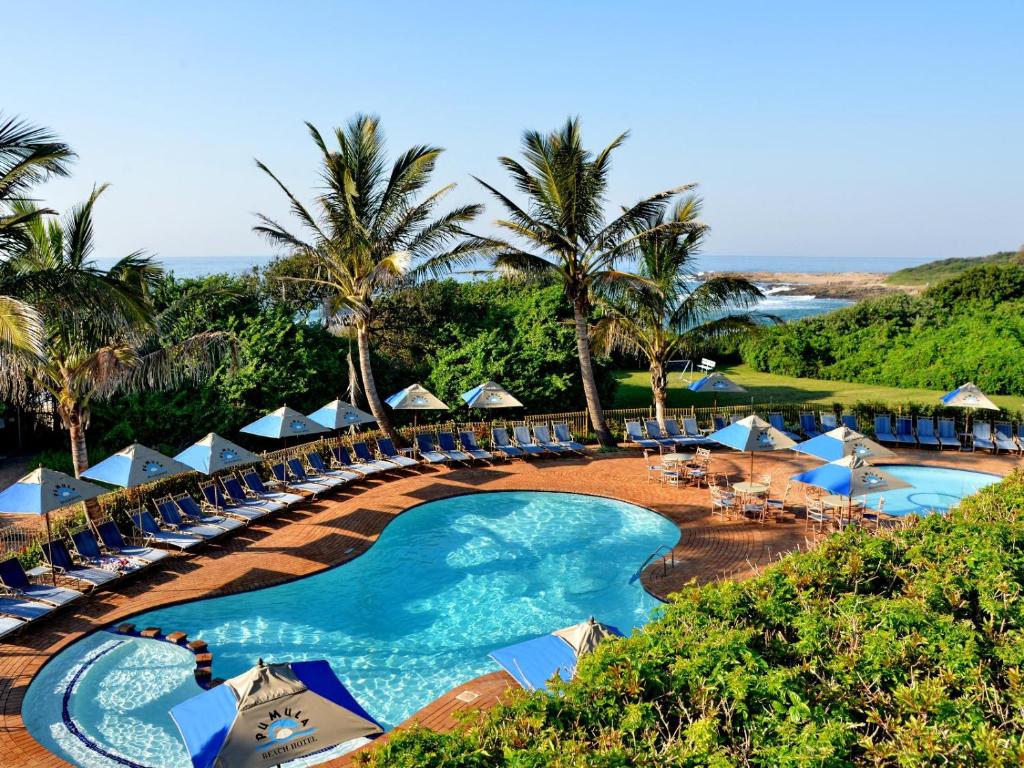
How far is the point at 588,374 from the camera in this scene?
2266cm

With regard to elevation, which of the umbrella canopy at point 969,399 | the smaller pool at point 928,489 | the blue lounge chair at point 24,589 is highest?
the umbrella canopy at point 969,399

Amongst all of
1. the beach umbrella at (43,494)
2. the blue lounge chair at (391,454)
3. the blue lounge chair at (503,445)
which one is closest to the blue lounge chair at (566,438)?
the blue lounge chair at (503,445)

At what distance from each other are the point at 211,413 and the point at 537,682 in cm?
1795

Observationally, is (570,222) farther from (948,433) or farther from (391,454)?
(948,433)

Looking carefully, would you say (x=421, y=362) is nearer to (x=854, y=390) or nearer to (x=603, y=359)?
(x=603, y=359)

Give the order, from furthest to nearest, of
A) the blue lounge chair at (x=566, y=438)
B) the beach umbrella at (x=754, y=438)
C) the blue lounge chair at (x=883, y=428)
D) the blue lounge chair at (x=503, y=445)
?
the blue lounge chair at (x=883, y=428) → the blue lounge chair at (x=566, y=438) → the blue lounge chair at (x=503, y=445) → the beach umbrella at (x=754, y=438)

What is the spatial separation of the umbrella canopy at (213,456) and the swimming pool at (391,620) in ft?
10.4

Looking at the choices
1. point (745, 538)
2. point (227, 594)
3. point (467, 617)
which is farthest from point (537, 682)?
point (745, 538)

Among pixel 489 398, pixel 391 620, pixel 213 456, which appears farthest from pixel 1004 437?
pixel 213 456

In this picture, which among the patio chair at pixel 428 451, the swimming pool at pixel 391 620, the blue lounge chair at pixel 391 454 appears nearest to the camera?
the swimming pool at pixel 391 620

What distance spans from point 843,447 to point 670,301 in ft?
23.3

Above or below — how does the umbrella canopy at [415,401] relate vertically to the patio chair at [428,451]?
above

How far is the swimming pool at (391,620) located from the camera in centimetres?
930

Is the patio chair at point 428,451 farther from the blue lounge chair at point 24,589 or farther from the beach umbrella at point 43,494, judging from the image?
the blue lounge chair at point 24,589
